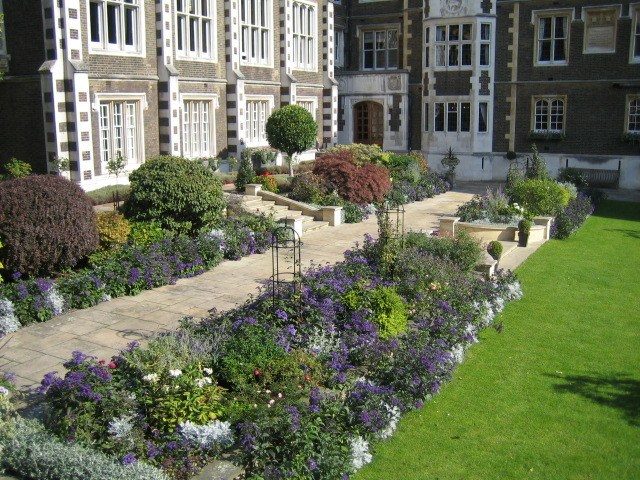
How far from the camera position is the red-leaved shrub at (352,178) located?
66.9 ft

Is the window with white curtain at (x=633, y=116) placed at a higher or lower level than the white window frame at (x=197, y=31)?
lower

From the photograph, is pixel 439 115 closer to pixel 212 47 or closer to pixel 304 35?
pixel 304 35

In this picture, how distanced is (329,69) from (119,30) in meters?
12.7

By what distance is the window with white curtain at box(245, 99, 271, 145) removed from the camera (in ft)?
85.9

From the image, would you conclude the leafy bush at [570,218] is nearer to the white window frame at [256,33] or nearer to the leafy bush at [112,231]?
the leafy bush at [112,231]

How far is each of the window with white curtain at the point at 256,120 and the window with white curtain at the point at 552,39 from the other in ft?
38.5

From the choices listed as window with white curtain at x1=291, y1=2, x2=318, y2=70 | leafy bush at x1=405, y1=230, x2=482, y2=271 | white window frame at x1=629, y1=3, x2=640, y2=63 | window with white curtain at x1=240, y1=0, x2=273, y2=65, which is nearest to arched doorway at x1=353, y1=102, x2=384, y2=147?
window with white curtain at x1=291, y1=2, x2=318, y2=70

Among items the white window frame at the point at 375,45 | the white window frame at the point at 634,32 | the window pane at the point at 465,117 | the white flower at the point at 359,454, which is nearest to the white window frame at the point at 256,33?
the white window frame at the point at 375,45

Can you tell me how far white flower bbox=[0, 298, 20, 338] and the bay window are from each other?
2632cm

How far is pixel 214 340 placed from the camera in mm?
8523

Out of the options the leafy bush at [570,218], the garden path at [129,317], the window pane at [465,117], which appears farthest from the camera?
the window pane at [465,117]

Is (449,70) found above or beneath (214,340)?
above

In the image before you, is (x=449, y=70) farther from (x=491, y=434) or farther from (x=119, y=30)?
(x=491, y=434)

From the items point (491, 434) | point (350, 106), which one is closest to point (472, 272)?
point (491, 434)
